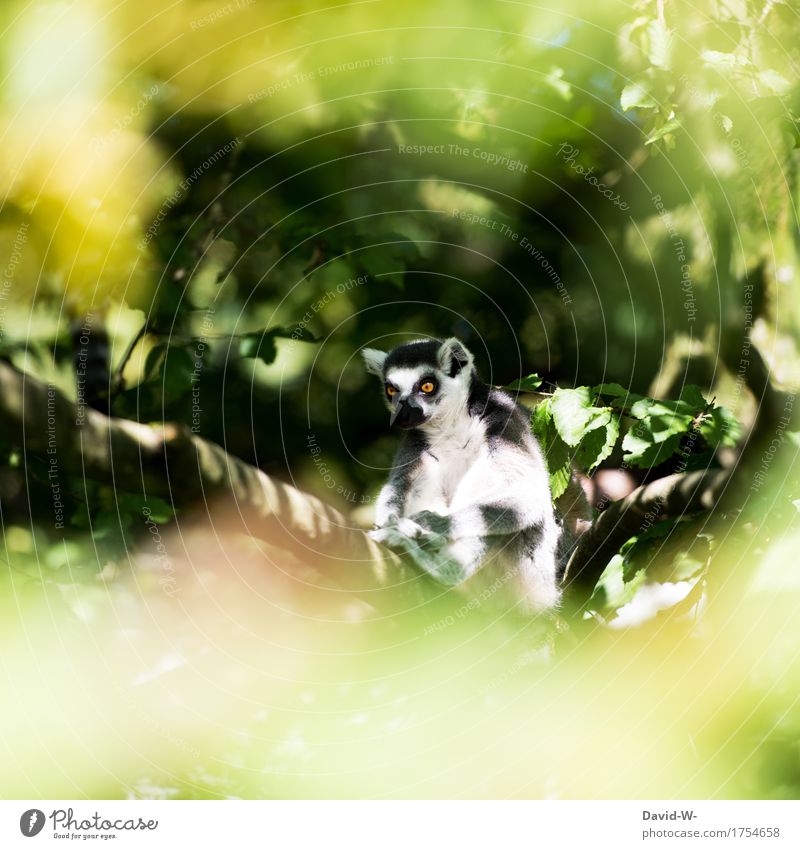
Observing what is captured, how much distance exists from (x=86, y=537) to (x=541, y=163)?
101 centimetres

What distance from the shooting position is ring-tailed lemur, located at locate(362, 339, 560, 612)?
1.26 m

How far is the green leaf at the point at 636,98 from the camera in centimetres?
120

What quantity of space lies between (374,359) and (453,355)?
14 cm

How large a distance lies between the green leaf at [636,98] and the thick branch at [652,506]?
0.59 meters

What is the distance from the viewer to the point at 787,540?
119cm

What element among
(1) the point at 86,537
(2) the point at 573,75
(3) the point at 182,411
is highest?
(2) the point at 573,75

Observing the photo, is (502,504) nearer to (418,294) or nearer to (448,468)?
(448,468)

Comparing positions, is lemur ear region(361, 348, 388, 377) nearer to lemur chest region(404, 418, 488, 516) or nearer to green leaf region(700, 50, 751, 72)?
lemur chest region(404, 418, 488, 516)

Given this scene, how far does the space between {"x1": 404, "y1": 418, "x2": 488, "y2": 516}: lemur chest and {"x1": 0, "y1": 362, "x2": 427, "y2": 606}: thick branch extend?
1.11 feet

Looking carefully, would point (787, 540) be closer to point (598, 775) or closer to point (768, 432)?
point (768, 432)

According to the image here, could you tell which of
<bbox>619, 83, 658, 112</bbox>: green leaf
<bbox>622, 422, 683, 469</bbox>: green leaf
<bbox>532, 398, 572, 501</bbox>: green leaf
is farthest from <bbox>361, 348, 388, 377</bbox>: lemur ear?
<bbox>619, 83, 658, 112</bbox>: green leaf

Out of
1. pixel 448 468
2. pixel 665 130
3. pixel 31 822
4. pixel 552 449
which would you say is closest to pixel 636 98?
pixel 665 130

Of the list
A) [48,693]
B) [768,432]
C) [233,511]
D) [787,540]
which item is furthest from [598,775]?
[48,693]

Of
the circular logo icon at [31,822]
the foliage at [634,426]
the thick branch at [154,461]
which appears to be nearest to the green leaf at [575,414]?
the foliage at [634,426]
